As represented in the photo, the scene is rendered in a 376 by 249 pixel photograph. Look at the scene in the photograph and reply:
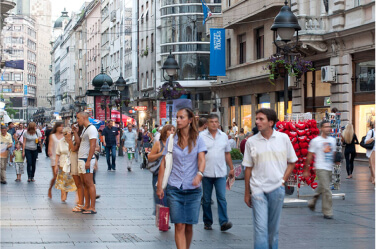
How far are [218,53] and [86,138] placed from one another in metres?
31.0

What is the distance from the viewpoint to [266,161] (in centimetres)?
754

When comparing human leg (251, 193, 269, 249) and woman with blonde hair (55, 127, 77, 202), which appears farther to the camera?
woman with blonde hair (55, 127, 77, 202)

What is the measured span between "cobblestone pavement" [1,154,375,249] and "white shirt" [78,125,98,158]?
1095mm

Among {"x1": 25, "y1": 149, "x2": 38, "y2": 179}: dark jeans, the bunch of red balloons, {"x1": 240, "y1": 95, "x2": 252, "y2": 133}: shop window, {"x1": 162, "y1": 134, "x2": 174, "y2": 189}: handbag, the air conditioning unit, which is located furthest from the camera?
{"x1": 240, "y1": 95, "x2": 252, "y2": 133}: shop window

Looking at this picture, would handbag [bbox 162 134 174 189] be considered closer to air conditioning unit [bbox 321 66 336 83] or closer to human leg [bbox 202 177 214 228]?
human leg [bbox 202 177 214 228]

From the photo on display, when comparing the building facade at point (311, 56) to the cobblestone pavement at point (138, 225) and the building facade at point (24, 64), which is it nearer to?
the cobblestone pavement at point (138, 225)

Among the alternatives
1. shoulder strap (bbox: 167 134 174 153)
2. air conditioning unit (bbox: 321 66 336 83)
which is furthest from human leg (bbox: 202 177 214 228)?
air conditioning unit (bbox: 321 66 336 83)

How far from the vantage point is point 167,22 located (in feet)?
187

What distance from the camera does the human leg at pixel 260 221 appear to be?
737cm

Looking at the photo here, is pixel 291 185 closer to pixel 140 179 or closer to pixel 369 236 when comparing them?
pixel 369 236

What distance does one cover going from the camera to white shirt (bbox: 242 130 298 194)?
7.54 metres

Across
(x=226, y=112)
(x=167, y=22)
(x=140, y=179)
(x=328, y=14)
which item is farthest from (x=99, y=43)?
(x=140, y=179)

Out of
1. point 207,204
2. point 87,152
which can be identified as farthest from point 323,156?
point 87,152

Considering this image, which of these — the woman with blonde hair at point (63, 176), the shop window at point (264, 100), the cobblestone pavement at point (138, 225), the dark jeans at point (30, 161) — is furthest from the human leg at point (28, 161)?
the shop window at point (264, 100)
